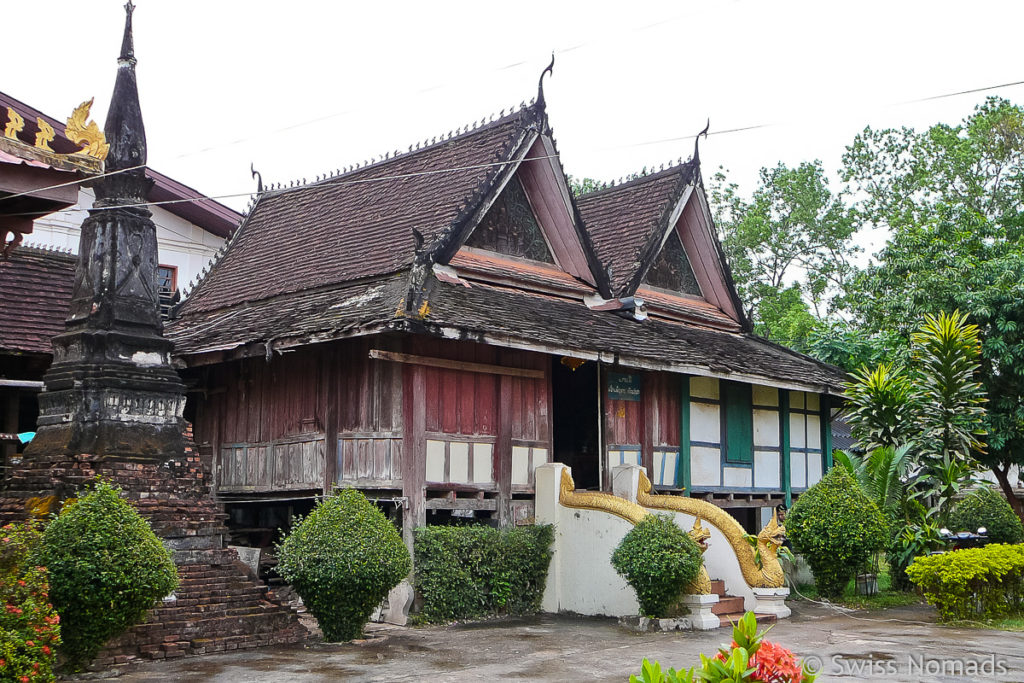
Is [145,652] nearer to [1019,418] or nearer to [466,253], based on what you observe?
[466,253]

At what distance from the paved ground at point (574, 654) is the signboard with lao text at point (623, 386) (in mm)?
3898

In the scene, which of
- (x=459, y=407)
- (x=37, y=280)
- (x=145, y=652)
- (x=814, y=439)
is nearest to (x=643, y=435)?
(x=459, y=407)

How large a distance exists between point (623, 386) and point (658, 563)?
4.35m

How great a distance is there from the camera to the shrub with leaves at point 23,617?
7844mm

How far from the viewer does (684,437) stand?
17594 millimetres

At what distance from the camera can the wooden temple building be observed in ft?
46.2

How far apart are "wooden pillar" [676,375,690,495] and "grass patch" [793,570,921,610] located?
2.44 m

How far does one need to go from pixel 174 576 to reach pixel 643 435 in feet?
28.9

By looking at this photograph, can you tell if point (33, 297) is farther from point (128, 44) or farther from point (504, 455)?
point (504, 455)

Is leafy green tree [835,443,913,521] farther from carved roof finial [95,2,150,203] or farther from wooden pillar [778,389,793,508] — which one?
carved roof finial [95,2,150,203]

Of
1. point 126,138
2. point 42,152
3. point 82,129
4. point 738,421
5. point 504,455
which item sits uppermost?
point 126,138

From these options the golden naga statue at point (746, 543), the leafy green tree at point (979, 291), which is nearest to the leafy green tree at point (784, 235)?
the leafy green tree at point (979, 291)

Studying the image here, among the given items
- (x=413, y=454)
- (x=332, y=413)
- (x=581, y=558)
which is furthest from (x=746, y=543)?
(x=332, y=413)

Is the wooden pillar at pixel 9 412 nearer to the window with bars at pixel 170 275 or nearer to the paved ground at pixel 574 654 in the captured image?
the paved ground at pixel 574 654
